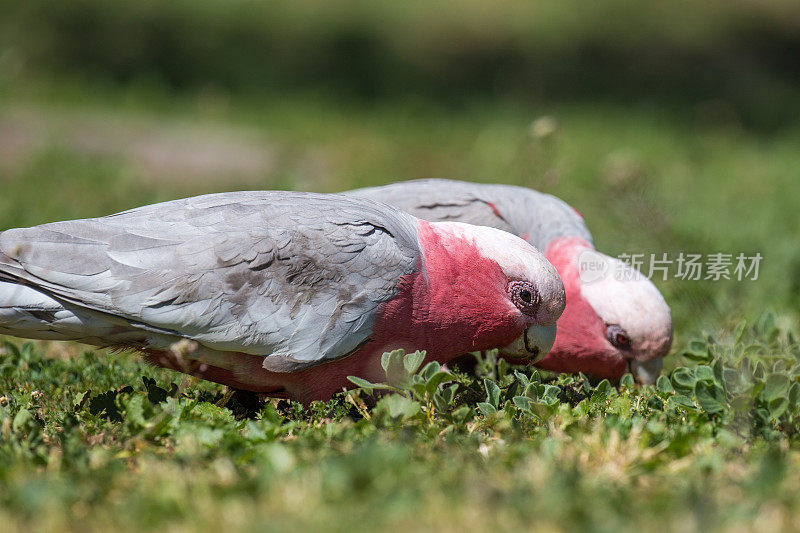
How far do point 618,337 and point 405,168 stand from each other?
392 cm

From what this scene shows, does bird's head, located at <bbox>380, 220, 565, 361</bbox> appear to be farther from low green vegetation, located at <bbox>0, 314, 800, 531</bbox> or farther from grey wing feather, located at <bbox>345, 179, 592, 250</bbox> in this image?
grey wing feather, located at <bbox>345, 179, 592, 250</bbox>

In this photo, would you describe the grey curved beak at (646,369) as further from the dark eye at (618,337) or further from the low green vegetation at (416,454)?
the low green vegetation at (416,454)

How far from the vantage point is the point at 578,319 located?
3885 mm

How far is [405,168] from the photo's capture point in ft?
24.5

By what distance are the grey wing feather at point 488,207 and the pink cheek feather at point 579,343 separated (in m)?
0.27

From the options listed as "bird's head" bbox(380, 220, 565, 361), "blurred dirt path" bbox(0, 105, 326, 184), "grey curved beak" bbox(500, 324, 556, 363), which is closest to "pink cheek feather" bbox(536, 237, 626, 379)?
"grey curved beak" bbox(500, 324, 556, 363)

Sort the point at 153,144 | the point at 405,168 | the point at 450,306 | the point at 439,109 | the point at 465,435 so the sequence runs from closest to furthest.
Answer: the point at 465,435, the point at 450,306, the point at 405,168, the point at 153,144, the point at 439,109

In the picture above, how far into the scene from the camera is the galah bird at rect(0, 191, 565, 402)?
9.60ft

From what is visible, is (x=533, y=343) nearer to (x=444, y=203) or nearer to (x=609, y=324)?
(x=609, y=324)

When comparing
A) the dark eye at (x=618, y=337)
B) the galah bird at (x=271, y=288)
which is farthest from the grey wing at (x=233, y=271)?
the dark eye at (x=618, y=337)

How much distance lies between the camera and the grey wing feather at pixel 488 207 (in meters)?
4.09

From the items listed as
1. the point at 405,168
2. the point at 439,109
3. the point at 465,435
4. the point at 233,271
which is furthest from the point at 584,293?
the point at 439,109

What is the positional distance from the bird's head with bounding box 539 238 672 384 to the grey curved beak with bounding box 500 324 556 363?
424 millimetres

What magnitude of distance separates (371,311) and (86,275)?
979 mm
